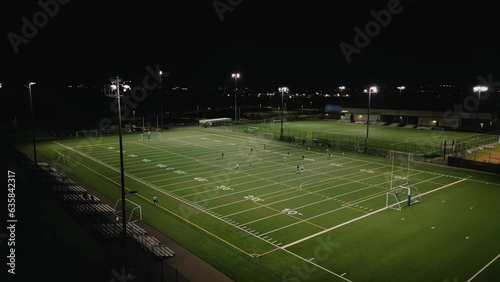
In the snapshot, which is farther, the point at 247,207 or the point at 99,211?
the point at 247,207

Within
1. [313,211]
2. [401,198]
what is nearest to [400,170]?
[401,198]

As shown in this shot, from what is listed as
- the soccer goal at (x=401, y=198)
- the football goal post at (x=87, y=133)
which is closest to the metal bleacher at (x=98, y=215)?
the soccer goal at (x=401, y=198)

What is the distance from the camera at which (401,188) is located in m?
27.7

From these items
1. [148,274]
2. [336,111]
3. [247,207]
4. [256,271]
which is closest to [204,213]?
[247,207]

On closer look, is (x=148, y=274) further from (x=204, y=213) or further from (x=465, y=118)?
(x=465, y=118)

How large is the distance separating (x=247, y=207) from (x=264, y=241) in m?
5.31

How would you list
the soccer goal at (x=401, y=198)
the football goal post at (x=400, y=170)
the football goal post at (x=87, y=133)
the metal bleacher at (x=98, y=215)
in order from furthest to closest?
the football goal post at (x=87, y=133), the football goal post at (x=400, y=170), the soccer goal at (x=401, y=198), the metal bleacher at (x=98, y=215)

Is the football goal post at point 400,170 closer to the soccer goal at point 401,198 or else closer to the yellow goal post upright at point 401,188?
the yellow goal post upright at point 401,188

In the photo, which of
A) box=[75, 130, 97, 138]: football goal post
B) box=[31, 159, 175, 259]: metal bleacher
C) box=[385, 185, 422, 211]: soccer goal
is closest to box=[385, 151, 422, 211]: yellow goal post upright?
box=[385, 185, 422, 211]: soccer goal

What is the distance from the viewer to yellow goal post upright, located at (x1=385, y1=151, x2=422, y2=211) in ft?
80.4

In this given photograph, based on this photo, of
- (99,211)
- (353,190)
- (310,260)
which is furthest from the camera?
(353,190)

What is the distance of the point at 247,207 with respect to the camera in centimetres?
2375

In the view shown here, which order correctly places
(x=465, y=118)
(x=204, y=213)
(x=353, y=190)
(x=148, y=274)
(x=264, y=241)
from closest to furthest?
(x=148, y=274) < (x=264, y=241) < (x=204, y=213) < (x=353, y=190) < (x=465, y=118)

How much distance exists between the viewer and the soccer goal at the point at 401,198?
24.1 meters
